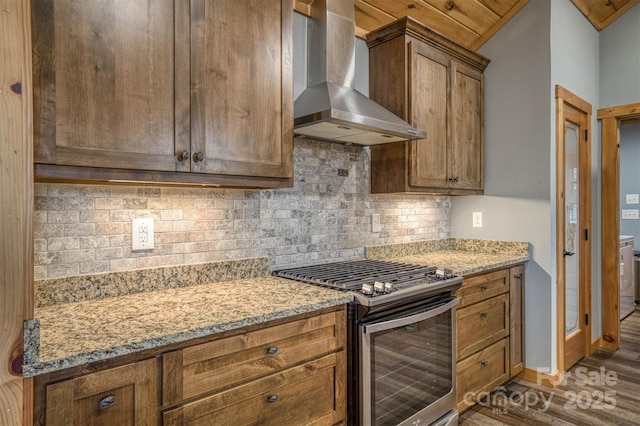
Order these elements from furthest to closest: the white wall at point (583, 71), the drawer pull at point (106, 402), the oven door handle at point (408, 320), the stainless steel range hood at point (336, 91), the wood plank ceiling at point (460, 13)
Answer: the white wall at point (583, 71) → the wood plank ceiling at point (460, 13) → the stainless steel range hood at point (336, 91) → the oven door handle at point (408, 320) → the drawer pull at point (106, 402)

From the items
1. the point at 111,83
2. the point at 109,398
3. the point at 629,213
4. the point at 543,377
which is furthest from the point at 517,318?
the point at 629,213

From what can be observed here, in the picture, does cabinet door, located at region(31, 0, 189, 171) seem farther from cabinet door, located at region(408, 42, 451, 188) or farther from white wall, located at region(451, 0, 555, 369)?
white wall, located at region(451, 0, 555, 369)

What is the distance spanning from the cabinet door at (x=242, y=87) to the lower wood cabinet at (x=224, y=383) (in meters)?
0.65

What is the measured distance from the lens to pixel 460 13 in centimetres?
280

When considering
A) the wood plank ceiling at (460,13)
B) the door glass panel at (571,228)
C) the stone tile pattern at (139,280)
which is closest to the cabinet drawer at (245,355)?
the stone tile pattern at (139,280)

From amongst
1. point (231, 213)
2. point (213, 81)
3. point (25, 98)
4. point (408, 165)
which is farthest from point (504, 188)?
point (25, 98)

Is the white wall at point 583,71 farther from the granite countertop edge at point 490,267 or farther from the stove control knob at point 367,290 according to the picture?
the stove control knob at point 367,290

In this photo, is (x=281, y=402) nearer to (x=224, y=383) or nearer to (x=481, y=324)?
(x=224, y=383)

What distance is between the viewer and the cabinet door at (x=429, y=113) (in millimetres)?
2451

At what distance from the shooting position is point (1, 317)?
29.6 inches

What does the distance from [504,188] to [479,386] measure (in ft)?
4.64

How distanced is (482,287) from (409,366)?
0.82 meters

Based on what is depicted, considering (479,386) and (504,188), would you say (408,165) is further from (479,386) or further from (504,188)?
(479,386)

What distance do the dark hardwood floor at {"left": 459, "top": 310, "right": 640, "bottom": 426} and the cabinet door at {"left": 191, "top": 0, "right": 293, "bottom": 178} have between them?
75.8 inches
